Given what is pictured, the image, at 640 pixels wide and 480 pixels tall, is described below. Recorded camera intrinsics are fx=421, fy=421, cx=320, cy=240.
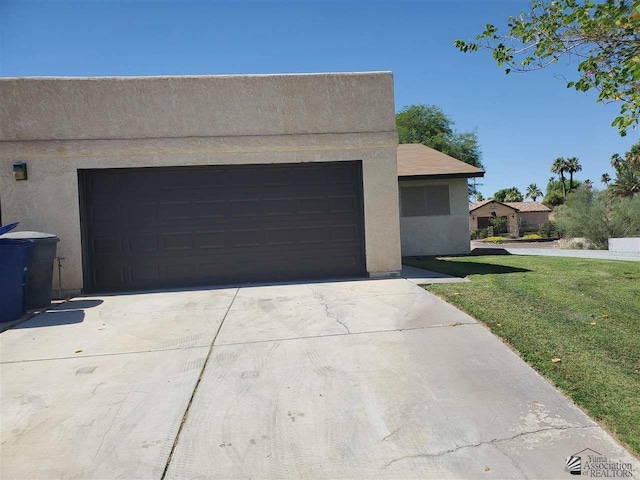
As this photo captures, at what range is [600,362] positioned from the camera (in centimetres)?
430

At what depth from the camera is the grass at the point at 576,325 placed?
366 centimetres

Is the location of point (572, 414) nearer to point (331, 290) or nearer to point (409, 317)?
point (409, 317)

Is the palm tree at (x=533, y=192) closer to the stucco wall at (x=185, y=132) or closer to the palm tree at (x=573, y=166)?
the palm tree at (x=573, y=166)

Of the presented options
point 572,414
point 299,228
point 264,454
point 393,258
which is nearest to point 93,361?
point 264,454

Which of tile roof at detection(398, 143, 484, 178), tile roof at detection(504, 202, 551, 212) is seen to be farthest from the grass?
tile roof at detection(504, 202, 551, 212)

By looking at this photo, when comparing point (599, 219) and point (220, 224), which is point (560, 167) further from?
point (220, 224)

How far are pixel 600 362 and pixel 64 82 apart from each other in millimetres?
10254

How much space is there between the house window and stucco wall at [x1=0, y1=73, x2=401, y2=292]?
667cm

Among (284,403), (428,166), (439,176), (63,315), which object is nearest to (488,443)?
(284,403)

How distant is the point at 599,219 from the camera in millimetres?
20359

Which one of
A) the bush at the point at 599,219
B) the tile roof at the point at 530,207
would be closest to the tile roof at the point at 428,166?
the bush at the point at 599,219

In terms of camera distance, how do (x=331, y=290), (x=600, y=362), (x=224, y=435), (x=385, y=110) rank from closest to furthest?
1. (x=224, y=435)
2. (x=600, y=362)
3. (x=331, y=290)
4. (x=385, y=110)

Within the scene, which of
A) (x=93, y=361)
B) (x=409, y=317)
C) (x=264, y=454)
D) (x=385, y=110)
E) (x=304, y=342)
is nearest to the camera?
(x=264, y=454)

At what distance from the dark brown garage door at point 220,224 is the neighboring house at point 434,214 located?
681cm
